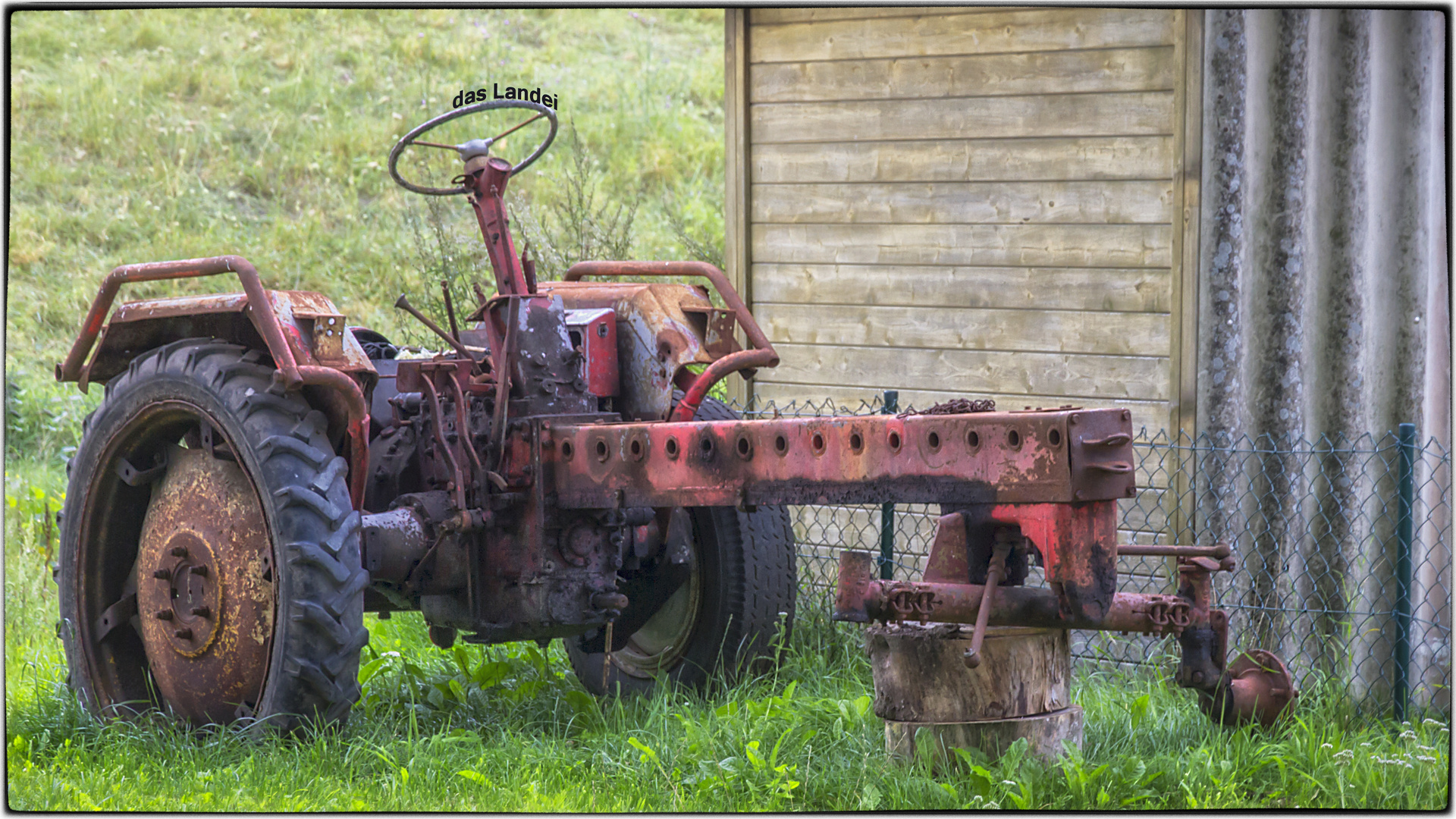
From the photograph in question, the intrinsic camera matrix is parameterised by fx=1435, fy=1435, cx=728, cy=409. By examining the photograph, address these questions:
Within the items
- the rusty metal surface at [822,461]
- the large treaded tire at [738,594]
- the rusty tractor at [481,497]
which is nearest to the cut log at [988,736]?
the rusty tractor at [481,497]

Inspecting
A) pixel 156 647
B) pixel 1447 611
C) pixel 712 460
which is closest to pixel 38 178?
pixel 156 647

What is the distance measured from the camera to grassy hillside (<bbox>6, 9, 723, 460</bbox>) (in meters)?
11.4

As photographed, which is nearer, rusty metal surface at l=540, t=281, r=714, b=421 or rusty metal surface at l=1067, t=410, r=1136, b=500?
rusty metal surface at l=1067, t=410, r=1136, b=500

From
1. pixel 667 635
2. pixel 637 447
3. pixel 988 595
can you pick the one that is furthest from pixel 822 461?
pixel 667 635

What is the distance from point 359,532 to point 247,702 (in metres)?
0.60

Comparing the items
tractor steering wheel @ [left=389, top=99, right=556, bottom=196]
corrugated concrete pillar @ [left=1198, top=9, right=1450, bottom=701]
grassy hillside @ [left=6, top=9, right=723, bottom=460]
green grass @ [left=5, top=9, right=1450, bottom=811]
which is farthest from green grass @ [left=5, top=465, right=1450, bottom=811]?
grassy hillside @ [left=6, top=9, right=723, bottom=460]

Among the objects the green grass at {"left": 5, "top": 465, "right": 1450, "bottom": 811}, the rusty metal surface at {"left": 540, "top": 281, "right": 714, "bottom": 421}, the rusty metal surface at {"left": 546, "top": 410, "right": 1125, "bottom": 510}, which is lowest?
the green grass at {"left": 5, "top": 465, "right": 1450, "bottom": 811}

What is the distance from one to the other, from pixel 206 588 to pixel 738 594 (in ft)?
5.33

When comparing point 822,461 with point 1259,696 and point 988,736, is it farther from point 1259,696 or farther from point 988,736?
point 1259,696

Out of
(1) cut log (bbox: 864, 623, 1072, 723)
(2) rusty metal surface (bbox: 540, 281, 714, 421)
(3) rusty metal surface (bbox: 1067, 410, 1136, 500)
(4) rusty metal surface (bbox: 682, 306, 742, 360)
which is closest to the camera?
(3) rusty metal surface (bbox: 1067, 410, 1136, 500)

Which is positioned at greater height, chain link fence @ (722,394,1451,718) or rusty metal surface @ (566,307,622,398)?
rusty metal surface @ (566,307,622,398)

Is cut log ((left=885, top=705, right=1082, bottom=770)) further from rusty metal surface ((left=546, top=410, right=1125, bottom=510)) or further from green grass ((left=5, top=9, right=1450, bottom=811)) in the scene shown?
rusty metal surface ((left=546, top=410, right=1125, bottom=510))

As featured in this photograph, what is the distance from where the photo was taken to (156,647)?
415cm

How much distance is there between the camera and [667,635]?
4812 mm
